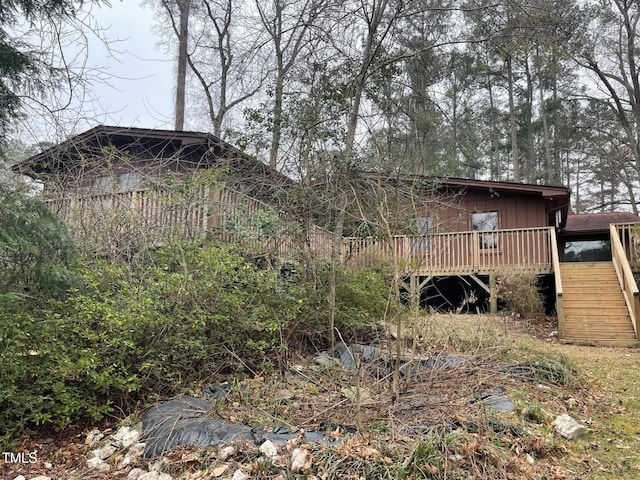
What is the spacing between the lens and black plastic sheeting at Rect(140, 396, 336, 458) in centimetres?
292

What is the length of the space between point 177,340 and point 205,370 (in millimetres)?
510

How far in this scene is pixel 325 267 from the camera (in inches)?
234

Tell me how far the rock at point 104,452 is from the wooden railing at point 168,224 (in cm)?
299

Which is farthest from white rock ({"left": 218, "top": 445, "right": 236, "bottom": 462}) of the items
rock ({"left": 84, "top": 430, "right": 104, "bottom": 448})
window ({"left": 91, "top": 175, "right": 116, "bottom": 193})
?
window ({"left": 91, "top": 175, "right": 116, "bottom": 193})

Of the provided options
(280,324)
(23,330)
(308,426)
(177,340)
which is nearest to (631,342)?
(280,324)

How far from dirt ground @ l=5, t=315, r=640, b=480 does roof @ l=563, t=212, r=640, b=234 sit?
12.4m

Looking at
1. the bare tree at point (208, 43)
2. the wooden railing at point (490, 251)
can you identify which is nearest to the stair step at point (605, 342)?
A: the wooden railing at point (490, 251)

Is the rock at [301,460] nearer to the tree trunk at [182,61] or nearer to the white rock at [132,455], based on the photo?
the white rock at [132,455]

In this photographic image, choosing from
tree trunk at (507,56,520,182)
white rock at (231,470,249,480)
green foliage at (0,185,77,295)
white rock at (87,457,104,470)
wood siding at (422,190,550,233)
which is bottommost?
white rock at (87,457,104,470)

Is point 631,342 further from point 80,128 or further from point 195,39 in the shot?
point 195,39

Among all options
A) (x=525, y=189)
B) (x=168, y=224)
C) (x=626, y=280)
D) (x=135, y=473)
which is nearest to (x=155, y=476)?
(x=135, y=473)

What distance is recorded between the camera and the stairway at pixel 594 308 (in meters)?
7.45

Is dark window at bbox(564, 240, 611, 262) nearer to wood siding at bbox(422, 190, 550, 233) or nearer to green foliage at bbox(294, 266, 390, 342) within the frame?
wood siding at bbox(422, 190, 550, 233)

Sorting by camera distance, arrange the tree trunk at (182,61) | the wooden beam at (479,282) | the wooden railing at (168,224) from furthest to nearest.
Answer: the tree trunk at (182,61)
the wooden beam at (479,282)
the wooden railing at (168,224)
